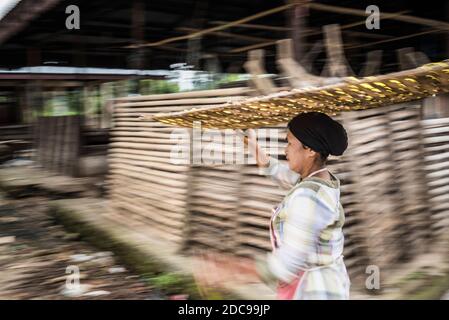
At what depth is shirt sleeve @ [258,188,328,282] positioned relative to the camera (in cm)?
180

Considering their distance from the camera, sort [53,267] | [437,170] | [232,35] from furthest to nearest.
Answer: [232,35]
[53,267]
[437,170]

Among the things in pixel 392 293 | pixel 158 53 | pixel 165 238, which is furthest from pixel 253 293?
pixel 158 53

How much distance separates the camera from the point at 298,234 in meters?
1.79

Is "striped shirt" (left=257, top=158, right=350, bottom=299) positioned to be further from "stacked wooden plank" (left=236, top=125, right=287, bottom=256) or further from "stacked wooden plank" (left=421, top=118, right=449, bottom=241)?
"stacked wooden plank" (left=421, top=118, right=449, bottom=241)

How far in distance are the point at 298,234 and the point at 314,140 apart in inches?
16.5

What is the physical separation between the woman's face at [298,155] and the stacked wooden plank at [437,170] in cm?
290

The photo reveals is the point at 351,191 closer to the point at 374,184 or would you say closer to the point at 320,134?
the point at 374,184

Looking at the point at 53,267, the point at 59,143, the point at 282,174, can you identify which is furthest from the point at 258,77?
the point at 59,143

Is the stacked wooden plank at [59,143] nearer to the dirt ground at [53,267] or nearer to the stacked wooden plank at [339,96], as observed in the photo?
the dirt ground at [53,267]

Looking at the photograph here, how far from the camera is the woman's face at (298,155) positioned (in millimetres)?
1960

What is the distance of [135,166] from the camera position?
583cm

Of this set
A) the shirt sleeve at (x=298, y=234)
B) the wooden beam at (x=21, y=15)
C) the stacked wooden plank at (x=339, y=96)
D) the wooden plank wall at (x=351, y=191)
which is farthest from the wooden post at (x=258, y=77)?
the wooden beam at (x=21, y=15)

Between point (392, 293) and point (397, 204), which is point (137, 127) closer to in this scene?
point (397, 204)

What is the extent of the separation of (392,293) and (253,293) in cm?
110
